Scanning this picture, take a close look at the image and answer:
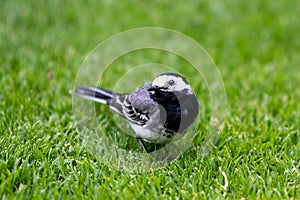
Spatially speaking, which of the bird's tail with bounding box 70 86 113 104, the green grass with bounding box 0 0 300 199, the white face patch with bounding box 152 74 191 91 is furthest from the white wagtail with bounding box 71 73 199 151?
the bird's tail with bounding box 70 86 113 104

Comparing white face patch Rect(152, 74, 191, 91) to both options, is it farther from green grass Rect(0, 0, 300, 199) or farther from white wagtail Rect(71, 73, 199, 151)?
green grass Rect(0, 0, 300, 199)

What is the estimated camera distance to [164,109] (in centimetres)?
323

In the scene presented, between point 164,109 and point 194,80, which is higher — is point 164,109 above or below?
below

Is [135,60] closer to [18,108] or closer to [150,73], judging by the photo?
A: [150,73]

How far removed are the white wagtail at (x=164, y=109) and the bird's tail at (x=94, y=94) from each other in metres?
0.45

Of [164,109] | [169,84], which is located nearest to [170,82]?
[169,84]

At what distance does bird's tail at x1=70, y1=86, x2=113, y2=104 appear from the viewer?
12.5 ft

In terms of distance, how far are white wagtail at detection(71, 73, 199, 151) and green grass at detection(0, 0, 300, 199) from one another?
11.5 inches

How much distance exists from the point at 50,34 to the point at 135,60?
3.90 feet

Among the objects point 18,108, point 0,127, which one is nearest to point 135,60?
point 18,108

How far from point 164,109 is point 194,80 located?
1755 mm

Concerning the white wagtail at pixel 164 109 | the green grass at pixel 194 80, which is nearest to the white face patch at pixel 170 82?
the white wagtail at pixel 164 109

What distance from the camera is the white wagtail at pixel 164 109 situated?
3215 millimetres

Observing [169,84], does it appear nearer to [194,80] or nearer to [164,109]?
[164,109]
